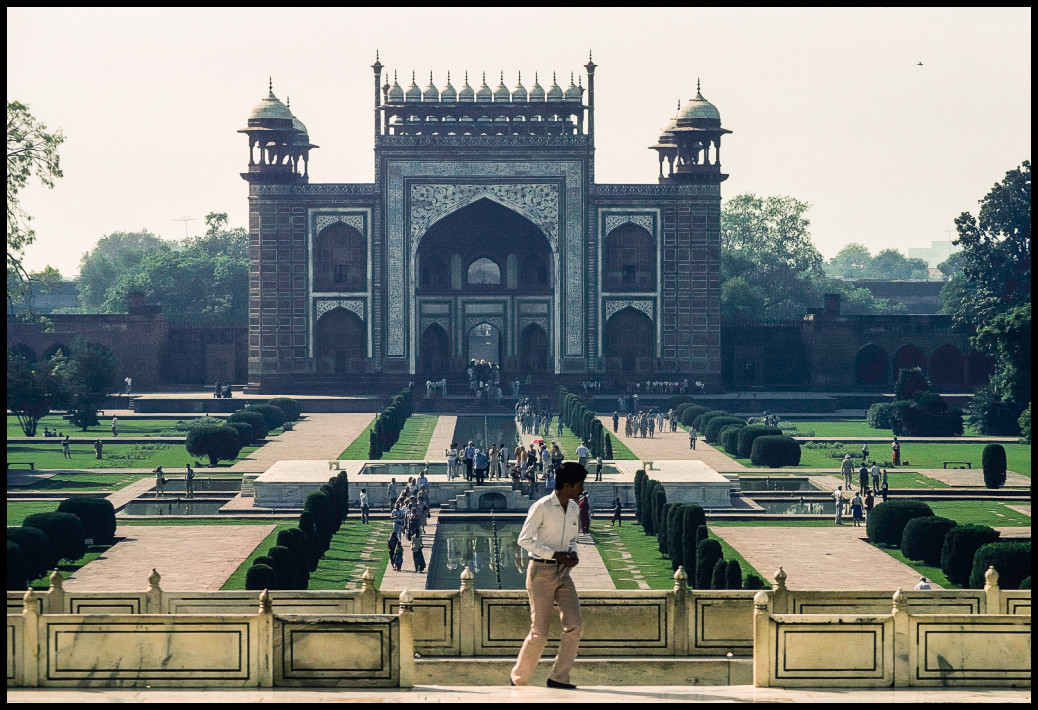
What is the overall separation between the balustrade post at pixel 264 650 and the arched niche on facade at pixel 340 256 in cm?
4243

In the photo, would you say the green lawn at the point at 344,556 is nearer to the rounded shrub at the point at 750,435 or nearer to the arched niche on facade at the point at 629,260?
the rounded shrub at the point at 750,435

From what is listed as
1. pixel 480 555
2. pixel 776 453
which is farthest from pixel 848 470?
pixel 480 555

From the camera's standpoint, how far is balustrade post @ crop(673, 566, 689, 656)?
34.9 ft

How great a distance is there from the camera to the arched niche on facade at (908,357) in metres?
53.4

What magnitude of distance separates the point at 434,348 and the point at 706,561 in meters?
34.7

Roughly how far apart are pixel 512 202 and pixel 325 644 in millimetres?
42154

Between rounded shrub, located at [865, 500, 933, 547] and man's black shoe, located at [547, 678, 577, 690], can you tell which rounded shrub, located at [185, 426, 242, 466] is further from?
man's black shoe, located at [547, 678, 577, 690]

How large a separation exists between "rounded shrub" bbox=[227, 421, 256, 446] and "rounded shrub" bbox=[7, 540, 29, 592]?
Answer: 1586 cm

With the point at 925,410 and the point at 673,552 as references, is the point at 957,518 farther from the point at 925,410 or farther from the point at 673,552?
the point at 925,410

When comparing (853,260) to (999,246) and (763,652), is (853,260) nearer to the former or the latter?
(999,246)

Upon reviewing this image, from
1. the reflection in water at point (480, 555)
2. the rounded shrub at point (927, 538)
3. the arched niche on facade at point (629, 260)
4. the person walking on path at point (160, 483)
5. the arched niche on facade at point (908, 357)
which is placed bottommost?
the reflection in water at point (480, 555)

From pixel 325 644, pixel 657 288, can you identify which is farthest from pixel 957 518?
pixel 657 288

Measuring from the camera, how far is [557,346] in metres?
51.0

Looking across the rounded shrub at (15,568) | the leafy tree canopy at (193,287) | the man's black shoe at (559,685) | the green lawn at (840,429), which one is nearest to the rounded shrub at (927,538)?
the rounded shrub at (15,568)
